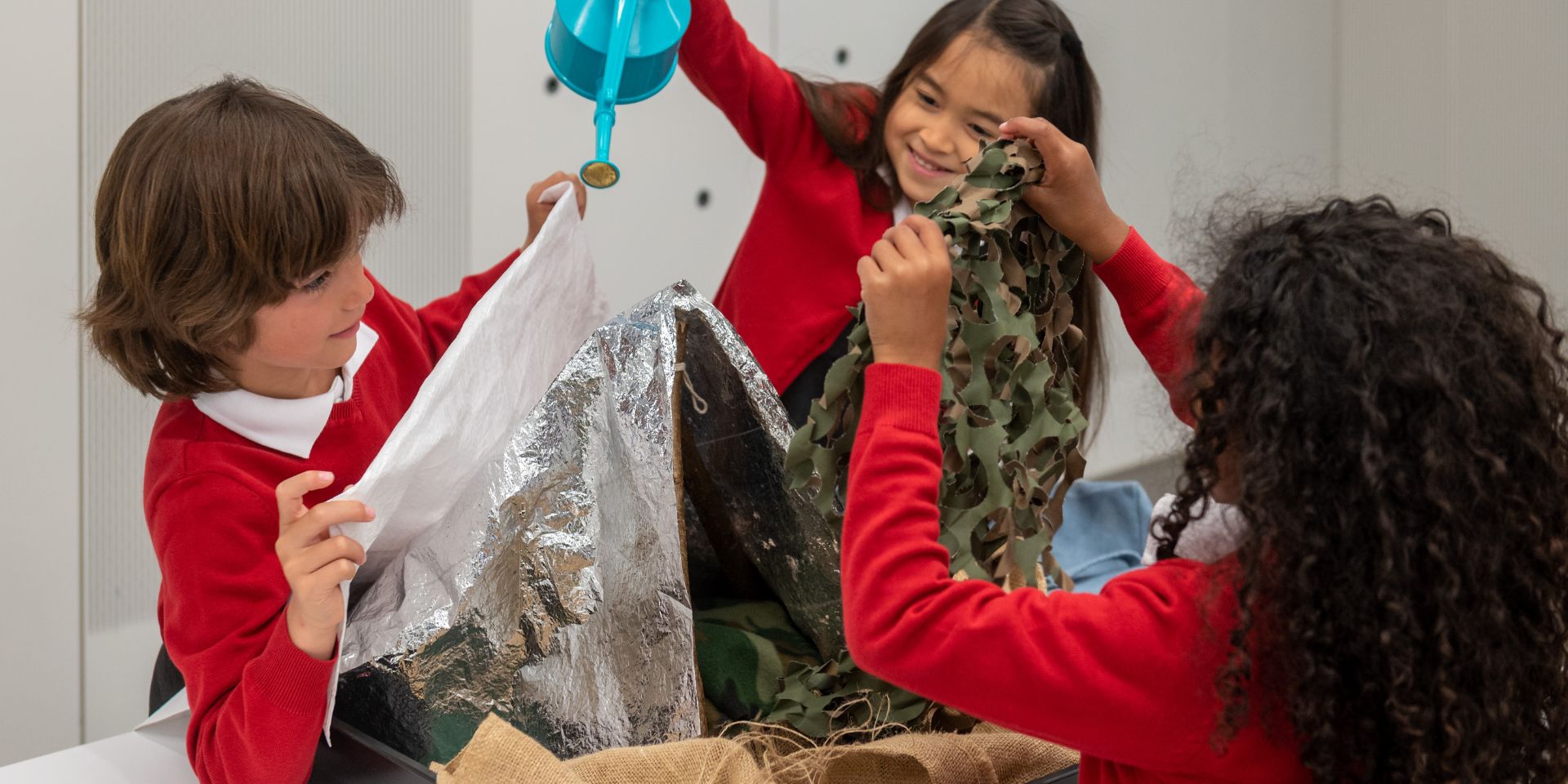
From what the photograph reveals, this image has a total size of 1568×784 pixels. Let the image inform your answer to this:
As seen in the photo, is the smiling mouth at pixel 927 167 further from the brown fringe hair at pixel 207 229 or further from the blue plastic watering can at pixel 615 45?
the brown fringe hair at pixel 207 229

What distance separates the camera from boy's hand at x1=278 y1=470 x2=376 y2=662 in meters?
0.83

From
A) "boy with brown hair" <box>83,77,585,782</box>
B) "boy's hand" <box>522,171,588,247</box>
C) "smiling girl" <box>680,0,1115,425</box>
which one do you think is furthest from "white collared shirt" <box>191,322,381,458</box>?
"smiling girl" <box>680,0,1115,425</box>

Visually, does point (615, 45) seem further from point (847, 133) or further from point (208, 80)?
point (208, 80)

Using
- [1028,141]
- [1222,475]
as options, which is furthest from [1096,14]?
[1222,475]

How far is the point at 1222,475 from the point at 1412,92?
266 cm

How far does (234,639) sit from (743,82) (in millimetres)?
832

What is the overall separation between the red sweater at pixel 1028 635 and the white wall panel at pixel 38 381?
1.21 metres

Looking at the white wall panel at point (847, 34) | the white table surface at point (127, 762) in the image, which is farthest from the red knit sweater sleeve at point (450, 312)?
the white wall panel at point (847, 34)

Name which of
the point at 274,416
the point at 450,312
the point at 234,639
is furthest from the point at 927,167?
the point at 234,639

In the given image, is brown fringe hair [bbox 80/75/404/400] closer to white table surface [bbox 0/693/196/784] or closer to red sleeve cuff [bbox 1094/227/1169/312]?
white table surface [bbox 0/693/196/784]

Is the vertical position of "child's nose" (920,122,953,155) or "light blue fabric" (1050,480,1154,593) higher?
"child's nose" (920,122,953,155)

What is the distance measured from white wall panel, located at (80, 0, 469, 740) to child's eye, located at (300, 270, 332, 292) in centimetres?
82

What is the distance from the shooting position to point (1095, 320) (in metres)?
1.41

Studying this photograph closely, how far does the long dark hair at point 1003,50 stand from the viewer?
149 cm
